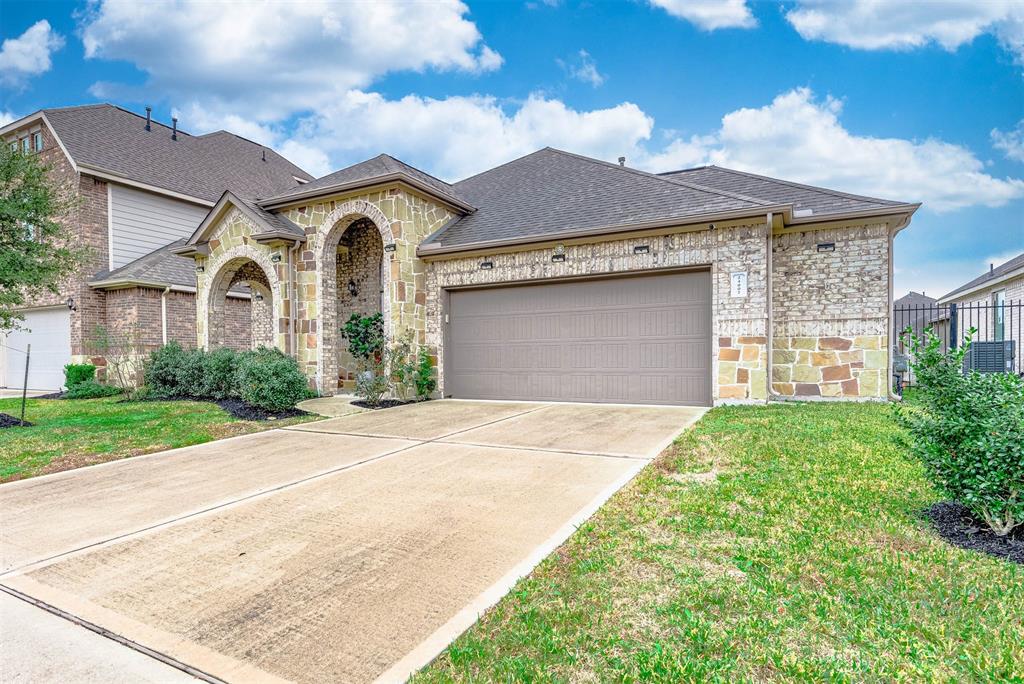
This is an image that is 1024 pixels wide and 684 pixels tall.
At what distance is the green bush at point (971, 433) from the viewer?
9.64ft

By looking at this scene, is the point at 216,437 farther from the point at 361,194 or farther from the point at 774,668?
the point at 774,668

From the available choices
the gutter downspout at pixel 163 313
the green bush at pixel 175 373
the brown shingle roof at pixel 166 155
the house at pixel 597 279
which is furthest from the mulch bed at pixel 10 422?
the brown shingle roof at pixel 166 155

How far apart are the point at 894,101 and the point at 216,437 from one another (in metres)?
15.3

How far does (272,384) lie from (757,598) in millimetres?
8438

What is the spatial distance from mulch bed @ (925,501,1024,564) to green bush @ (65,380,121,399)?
16.9 m

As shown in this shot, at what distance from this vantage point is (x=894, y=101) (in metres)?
11.7

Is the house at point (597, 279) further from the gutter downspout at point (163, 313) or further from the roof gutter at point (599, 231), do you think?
the gutter downspout at point (163, 313)

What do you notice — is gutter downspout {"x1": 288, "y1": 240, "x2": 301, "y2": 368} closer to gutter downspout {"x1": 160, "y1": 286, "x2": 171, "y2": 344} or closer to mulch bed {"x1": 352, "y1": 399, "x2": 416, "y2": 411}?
mulch bed {"x1": 352, "y1": 399, "x2": 416, "y2": 411}

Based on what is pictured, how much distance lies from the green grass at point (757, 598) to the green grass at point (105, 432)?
584cm

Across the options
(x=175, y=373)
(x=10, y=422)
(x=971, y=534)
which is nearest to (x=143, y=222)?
(x=175, y=373)

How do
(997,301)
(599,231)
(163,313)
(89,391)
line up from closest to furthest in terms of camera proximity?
(599,231) < (89,391) < (163,313) < (997,301)

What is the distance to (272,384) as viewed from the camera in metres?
8.94

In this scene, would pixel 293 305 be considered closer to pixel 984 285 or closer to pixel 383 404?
pixel 383 404

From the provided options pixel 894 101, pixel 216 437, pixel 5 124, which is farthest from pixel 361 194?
pixel 5 124
